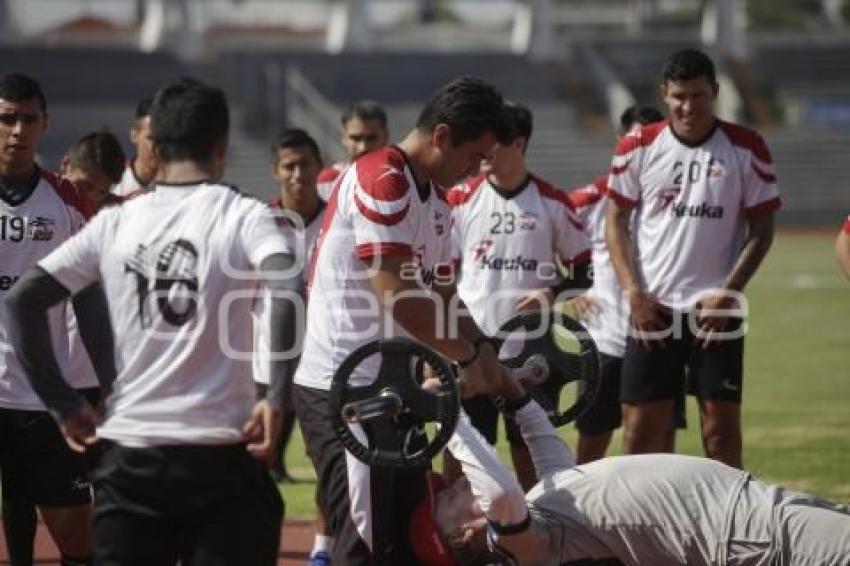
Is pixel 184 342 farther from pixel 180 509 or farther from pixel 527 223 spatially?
pixel 527 223

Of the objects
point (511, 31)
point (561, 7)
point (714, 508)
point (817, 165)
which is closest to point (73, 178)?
point (714, 508)

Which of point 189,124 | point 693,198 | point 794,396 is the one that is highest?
point 189,124

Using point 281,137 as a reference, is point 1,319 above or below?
below

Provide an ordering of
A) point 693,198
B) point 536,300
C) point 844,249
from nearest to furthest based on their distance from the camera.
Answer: point 844,249, point 693,198, point 536,300

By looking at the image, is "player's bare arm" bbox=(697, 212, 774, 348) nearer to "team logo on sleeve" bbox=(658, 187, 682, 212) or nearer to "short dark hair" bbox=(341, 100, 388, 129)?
"team logo on sleeve" bbox=(658, 187, 682, 212)

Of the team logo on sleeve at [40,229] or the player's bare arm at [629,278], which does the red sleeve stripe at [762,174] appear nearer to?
the player's bare arm at [629,278]

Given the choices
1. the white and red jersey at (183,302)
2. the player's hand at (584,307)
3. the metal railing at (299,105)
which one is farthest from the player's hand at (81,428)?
the metal railing at (299,105)

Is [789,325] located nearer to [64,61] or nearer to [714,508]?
[714,508]

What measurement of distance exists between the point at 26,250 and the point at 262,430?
272cm

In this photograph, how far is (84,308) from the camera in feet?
22.1

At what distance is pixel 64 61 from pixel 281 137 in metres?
32.9

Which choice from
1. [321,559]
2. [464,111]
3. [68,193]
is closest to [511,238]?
[321,559]

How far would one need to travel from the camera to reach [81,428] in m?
5.72

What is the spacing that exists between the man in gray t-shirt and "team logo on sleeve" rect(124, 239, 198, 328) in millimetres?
1444
